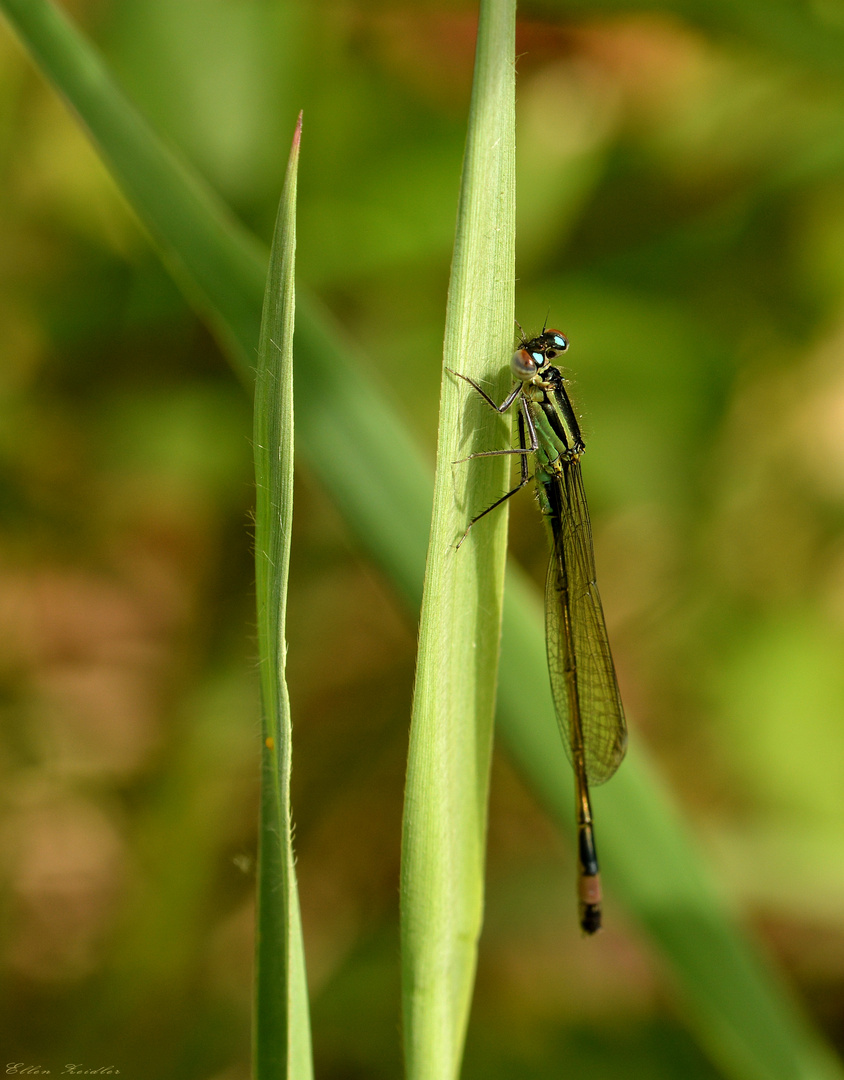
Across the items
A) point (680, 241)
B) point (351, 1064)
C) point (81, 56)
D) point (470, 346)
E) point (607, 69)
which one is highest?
point (607, 69)

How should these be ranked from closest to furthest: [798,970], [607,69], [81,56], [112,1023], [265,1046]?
[265,1046], [81,56], [112,1023], [798,970], [607,69]

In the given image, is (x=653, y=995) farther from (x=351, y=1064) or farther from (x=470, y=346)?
(x=470, y=346)

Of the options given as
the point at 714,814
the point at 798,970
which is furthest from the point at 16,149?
the point at 798,970

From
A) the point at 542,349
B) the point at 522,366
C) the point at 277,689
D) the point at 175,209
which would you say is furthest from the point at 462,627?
the point at 542,349

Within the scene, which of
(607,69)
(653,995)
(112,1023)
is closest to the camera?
(112,1023)

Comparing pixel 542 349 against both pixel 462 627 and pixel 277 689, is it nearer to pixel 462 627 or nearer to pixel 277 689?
pixel 462 627

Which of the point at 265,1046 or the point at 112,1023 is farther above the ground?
the point at 265,1046
